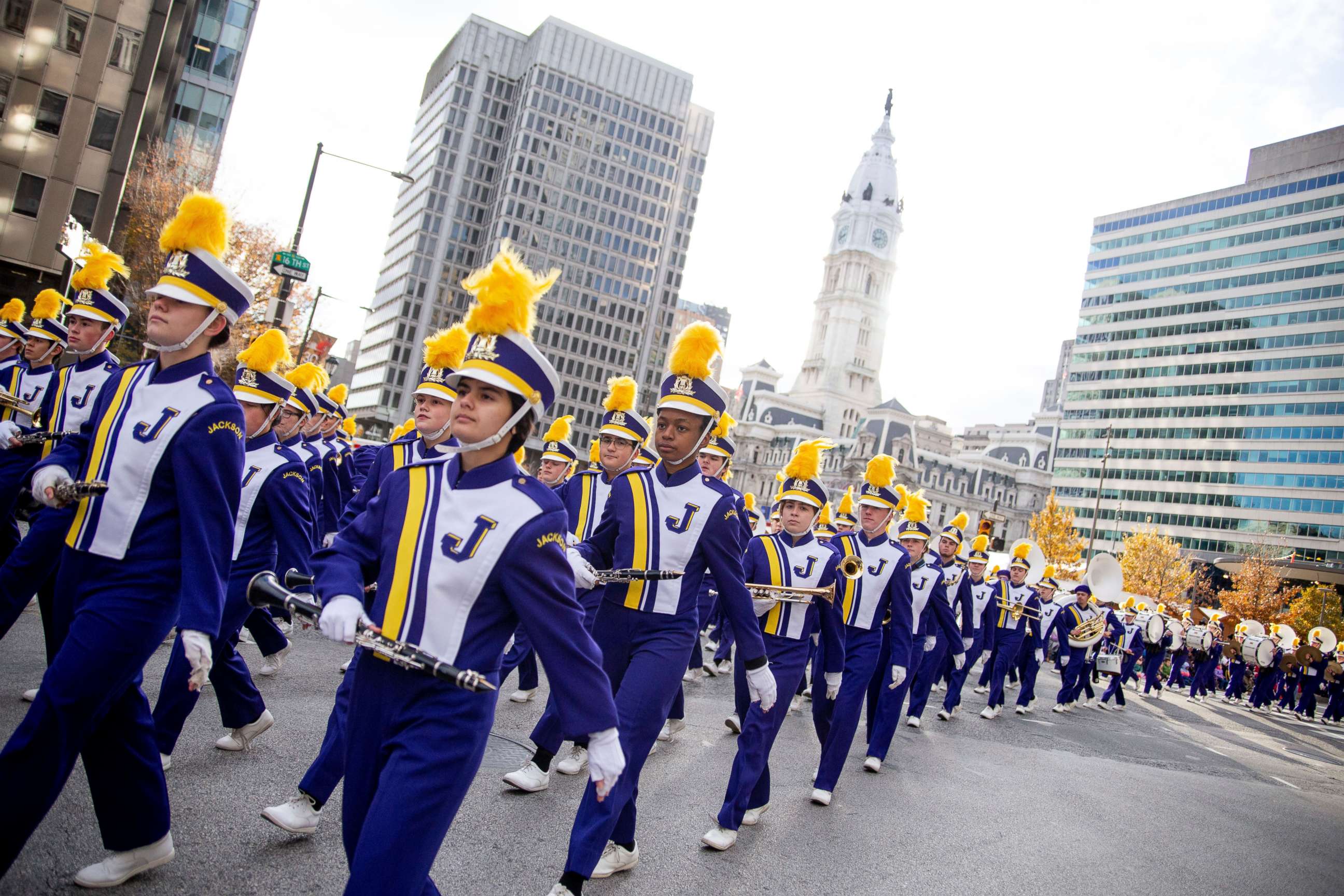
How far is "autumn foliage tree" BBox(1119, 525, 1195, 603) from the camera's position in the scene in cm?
6156

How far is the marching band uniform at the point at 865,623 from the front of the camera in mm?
7793

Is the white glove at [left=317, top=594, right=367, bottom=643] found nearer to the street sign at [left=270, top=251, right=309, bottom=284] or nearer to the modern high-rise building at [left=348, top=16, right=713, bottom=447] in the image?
the street sign at [left=270, top=251, right=309, bottom=284]

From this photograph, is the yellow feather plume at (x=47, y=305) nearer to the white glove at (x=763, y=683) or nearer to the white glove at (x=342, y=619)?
the white glove at (x=763, y=683)

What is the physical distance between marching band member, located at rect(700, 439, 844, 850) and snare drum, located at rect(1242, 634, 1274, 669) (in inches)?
986

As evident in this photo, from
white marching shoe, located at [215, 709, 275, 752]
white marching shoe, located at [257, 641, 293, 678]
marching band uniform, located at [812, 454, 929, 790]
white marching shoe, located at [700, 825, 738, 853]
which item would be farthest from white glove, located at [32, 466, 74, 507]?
marching band uniform, located at [812, 454, 929, 790]

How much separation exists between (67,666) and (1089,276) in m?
121

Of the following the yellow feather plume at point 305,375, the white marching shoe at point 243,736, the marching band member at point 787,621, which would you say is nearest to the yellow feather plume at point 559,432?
the yellow feather plume at point 305,375

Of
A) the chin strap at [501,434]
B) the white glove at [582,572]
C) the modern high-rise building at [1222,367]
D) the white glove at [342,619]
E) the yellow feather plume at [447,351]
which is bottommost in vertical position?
the white glove at [342,619]

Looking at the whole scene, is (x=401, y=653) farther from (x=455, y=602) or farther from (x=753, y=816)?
(x=753, y=816)

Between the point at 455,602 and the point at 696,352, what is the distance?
270 cm

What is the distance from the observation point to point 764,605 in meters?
6.89

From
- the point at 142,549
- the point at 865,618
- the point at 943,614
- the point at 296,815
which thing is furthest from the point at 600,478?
the point at 142,549

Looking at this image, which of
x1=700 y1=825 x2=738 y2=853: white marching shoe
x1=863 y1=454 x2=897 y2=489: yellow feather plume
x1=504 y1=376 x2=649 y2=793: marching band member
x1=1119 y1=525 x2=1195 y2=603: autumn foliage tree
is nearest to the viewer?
x1=700 y1=825 x2=738 y2=853: white marching shoe

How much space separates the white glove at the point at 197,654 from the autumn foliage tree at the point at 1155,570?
64878 mm
